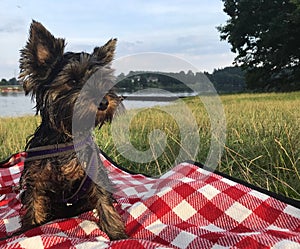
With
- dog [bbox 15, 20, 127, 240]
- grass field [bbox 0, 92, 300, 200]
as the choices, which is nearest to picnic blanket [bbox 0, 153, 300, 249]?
dog [bbox 15, 20, 127, 240]

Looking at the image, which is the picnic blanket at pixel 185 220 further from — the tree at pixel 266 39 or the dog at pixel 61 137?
the tree at pixel 266 39

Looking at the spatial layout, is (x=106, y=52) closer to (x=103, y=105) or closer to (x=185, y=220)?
(x=103, y=105)

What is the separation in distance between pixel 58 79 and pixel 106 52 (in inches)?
22.6

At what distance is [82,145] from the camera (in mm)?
3008

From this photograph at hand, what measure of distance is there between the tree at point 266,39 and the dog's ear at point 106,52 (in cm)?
2910

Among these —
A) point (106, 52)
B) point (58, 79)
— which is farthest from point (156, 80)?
point (58, 79)

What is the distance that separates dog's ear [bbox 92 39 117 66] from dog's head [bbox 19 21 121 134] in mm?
173

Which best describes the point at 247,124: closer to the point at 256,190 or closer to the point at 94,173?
the point at 256,190

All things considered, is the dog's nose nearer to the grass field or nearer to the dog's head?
the dog's head

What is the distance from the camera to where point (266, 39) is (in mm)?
31609

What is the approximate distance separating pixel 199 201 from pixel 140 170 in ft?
5.86

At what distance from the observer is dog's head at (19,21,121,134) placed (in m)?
2.89

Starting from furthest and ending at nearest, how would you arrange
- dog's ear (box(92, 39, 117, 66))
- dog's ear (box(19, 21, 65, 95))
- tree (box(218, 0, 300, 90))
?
tree (box(218, 0, 300, 90)), dog's ear (box(92, 39, 117, 66)), dog's ear (box(19, 21, 65, 95))

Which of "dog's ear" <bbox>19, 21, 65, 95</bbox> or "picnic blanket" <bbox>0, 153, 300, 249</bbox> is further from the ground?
"dog's ear" <bbox>19, 21, 65, 95</bbox>
